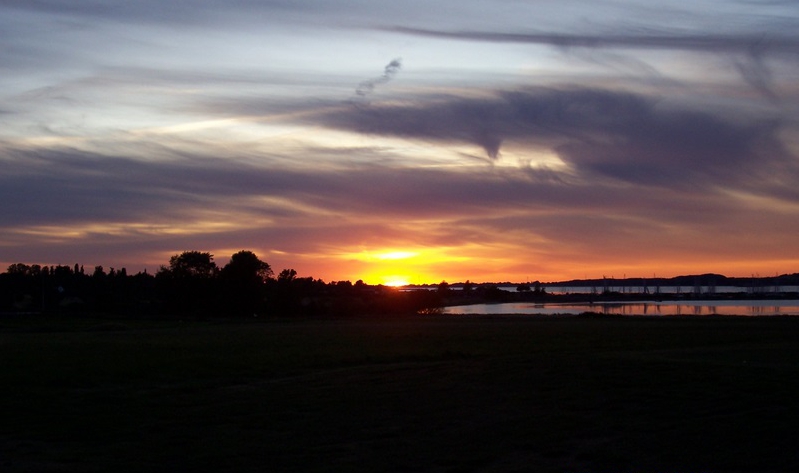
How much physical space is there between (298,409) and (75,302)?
13130cm

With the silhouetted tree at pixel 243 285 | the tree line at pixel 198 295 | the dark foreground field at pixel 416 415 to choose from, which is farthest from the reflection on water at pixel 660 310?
the dark foreground field at pixel 416 415

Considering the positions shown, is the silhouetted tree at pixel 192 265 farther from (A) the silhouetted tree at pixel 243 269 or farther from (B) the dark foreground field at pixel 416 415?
(B) the dark foreground field at pixel 416 415

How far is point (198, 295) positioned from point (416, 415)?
382ft

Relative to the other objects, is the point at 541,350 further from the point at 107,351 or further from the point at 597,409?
the point at 107,351

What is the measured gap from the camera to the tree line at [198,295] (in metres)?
124

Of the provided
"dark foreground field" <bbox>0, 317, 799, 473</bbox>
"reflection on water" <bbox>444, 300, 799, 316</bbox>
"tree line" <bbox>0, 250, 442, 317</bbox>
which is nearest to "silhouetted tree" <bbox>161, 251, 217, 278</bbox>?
"tree line" <bbox>0, 250, 442, 317</bbox>

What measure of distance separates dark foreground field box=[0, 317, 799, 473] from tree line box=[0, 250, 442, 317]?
94.6 metres

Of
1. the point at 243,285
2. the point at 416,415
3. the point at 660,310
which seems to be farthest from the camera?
the point at 243,285

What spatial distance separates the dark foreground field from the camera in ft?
44.5

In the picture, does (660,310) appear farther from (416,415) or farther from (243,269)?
(416,415)

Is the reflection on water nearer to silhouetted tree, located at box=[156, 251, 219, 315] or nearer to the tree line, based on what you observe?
the tree line

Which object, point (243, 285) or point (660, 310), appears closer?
point (660, 310)

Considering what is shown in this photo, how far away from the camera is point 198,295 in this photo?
424 ft

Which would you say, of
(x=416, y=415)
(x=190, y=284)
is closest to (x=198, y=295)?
(x=190, y=284)
